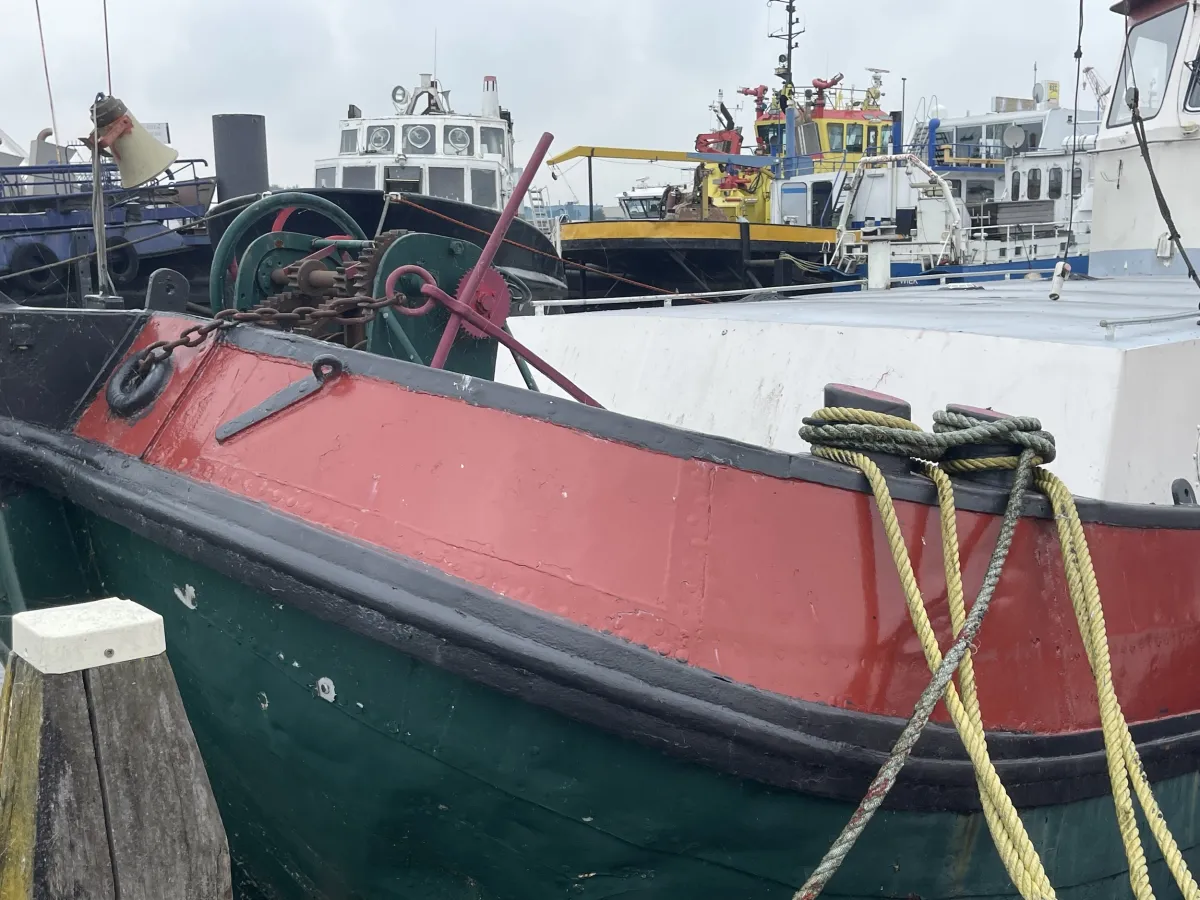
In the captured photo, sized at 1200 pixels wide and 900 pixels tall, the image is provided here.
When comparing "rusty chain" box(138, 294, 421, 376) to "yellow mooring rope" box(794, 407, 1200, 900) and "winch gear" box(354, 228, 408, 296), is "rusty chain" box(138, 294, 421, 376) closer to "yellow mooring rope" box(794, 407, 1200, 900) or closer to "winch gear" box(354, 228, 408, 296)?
"winch gear" box(354, 228, 408, 296)

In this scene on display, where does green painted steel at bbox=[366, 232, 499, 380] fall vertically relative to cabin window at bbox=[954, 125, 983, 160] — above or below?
below

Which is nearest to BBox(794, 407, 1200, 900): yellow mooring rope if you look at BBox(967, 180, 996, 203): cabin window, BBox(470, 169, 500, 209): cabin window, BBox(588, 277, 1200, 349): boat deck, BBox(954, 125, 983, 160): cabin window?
BBox(588, 277, 1200, 349): boat deck

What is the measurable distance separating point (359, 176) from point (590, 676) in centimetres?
1409

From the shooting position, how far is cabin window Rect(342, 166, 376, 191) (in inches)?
590

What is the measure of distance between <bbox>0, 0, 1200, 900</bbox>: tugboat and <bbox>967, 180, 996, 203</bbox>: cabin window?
2278cm

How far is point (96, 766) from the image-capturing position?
1.68 metres

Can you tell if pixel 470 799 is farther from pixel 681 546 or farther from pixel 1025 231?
pixel 1025 231

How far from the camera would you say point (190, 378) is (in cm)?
277

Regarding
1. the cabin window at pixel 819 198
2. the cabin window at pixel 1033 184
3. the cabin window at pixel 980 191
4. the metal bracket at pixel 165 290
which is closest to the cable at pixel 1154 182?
the metal bracket at pixel 165 290

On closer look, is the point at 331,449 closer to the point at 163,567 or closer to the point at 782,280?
the point at 163,567

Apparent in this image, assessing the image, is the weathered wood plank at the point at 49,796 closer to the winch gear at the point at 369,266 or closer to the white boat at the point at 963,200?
the winch gear at the point at 369,266

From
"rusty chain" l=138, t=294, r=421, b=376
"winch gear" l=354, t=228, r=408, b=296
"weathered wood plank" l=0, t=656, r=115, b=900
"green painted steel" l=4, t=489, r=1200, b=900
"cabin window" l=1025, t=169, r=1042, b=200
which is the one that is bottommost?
"green painted steel" l=4, t=489, r=1200, b=900

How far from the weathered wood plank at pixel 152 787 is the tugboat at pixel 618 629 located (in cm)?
48

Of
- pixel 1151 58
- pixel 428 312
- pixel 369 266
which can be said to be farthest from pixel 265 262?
pixel 1151 58
